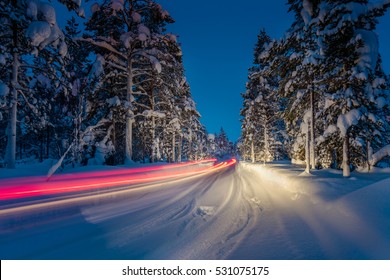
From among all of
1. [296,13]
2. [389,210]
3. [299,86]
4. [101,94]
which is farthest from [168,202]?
[101,94]

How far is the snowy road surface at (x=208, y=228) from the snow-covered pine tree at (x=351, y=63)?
15.0ft

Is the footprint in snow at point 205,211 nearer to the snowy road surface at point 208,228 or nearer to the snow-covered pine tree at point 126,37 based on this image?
the snowy road surface at point 208,228

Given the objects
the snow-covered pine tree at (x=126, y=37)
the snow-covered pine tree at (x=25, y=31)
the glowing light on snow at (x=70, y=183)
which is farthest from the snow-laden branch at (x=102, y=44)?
the glowing light on snow at (x=70, y=183)

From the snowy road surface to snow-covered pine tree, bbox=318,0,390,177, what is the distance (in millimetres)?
4566

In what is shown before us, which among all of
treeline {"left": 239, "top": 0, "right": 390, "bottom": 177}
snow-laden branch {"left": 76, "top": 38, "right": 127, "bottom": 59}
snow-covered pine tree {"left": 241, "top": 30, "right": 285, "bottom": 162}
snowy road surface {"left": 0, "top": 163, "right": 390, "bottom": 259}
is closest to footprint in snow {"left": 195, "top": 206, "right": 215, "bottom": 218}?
snowy road surface {"left": 0, "top": 163, "right": 390, "bottom": 259}

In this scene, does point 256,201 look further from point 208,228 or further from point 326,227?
point 208,228

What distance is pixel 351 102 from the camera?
35.6 feet

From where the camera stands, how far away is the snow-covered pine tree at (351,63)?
1016cm

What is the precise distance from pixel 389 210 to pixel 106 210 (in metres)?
7.17

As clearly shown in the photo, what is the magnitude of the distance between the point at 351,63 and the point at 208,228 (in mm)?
10905

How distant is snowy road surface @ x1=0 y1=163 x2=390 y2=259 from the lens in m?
3.83

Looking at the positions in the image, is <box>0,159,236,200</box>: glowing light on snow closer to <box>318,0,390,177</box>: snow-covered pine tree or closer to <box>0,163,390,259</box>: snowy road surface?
<box>0,163,390,259</box>: snowy road surface

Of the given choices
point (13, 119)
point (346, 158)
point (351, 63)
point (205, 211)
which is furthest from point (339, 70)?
point (13, 119)
